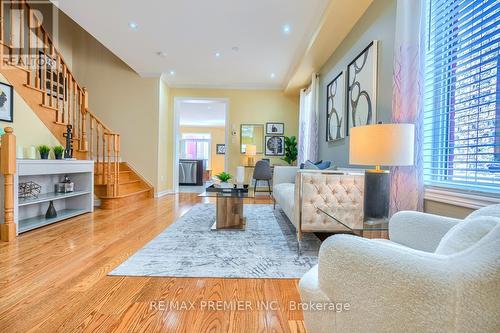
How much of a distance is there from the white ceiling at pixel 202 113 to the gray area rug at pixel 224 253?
4975 millimetres

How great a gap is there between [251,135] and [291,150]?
3.62ft

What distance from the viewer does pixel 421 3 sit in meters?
1.86

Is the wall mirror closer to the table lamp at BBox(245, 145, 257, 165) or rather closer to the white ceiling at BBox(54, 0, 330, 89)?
the table lamp at BBox(245, 145, 257, 165)

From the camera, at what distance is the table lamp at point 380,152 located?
153 centimetres

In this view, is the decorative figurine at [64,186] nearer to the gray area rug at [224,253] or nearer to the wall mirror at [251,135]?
the gray area rug at [224,253]

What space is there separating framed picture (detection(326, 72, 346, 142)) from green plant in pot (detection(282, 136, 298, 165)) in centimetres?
203

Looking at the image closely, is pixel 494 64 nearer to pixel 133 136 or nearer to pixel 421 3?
pixel 421 3

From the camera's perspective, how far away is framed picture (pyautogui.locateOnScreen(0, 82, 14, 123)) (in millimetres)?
2939

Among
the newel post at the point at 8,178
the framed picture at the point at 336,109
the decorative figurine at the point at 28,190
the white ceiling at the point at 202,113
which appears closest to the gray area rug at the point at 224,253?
the newel post at the point at 8,178

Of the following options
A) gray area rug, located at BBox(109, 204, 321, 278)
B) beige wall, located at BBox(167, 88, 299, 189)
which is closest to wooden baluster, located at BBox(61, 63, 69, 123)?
beige wall, located at BBox(167, 88, 299, 189)

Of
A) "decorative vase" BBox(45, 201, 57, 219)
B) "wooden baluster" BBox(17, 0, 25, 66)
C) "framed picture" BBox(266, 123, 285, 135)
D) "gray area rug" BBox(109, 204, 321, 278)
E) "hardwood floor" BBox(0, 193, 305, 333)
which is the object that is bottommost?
"hardwood floor" BBox(0, 193, 305, 333)

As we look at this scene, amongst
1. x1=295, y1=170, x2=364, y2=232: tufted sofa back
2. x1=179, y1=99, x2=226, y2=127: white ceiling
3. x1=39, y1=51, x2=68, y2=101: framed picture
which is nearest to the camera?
x1=295, y1=170, x2=364, y2=232: tufted sofa back

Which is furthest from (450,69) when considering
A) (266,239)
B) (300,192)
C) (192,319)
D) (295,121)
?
(295,121)

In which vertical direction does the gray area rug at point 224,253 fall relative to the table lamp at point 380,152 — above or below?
below
